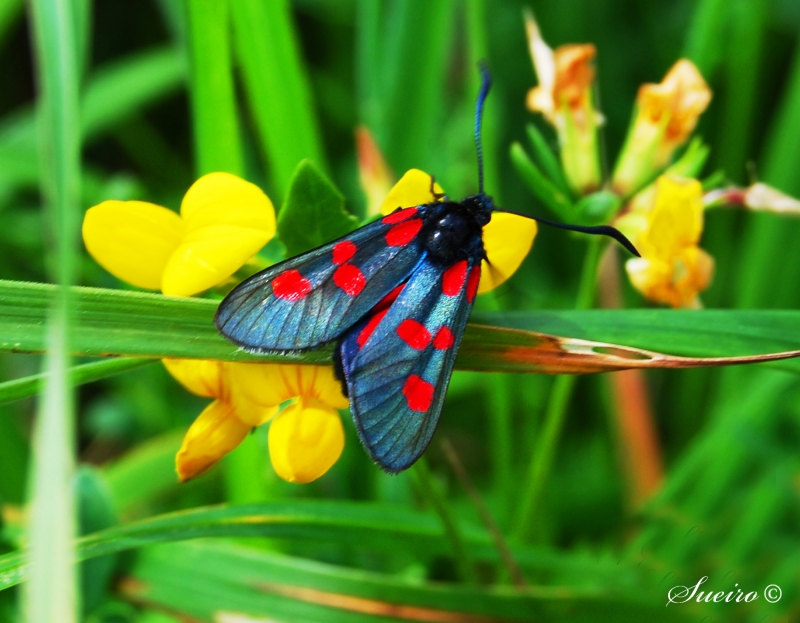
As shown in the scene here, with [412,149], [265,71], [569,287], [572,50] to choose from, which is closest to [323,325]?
[572,50]

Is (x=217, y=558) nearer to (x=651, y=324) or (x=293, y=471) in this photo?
(x=293, y=471)

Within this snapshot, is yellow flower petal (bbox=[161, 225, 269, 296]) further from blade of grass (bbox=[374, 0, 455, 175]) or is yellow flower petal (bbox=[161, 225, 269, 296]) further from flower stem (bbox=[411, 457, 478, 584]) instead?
blade of grass (bbox=[374, 0, 455, 175])

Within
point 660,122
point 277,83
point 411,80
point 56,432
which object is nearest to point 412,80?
point 411,80

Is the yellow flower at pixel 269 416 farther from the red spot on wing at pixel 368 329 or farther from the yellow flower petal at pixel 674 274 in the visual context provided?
the yellow flower petal at pixel 674 274

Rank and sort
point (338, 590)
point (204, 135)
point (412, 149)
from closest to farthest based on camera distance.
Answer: point (338, 590), point (204, 135), point (412, 149)

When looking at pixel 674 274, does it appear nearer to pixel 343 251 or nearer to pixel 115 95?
pixel 343 251

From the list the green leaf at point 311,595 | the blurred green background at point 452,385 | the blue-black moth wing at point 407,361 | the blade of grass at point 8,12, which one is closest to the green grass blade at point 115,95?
the blurred green background at point 452,385

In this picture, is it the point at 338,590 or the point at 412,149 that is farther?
the point at 412,149

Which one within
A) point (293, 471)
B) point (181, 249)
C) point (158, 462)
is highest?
point (181, 249)
